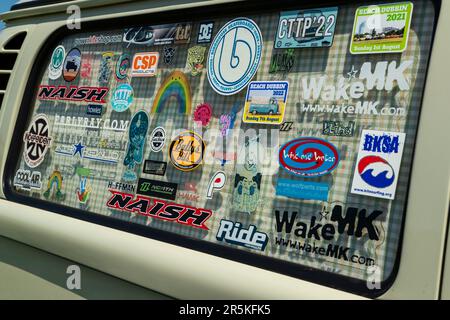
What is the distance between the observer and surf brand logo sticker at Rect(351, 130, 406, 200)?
4.32ft

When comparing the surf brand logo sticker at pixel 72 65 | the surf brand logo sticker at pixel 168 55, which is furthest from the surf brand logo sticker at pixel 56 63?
the surf brand logo sticker at pixel 168 55

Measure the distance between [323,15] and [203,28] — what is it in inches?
19.5

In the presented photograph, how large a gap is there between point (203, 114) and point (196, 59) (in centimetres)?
22

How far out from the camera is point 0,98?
2.70m

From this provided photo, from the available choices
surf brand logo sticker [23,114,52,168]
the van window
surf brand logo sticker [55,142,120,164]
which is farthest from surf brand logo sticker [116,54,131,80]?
surf brand logo sticker [23,114,52,168]

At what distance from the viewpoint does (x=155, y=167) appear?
1.90 metres

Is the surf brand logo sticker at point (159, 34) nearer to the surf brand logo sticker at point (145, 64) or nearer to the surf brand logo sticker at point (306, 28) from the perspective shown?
the surf brand logo sticker at point (145, 64)

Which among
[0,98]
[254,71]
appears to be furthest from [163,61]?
[0,98]

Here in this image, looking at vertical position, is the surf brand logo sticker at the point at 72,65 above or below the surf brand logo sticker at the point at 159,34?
below

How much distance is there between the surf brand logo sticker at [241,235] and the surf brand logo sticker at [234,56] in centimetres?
43

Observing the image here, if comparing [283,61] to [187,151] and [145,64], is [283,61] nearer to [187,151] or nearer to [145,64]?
[187,151]

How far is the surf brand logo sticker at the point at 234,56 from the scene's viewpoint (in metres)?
1.70

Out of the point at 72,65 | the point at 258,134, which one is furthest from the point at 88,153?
the point at 258,134

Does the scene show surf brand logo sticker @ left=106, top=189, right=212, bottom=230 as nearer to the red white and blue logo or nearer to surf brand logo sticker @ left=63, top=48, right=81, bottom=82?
the red white and blue logo
